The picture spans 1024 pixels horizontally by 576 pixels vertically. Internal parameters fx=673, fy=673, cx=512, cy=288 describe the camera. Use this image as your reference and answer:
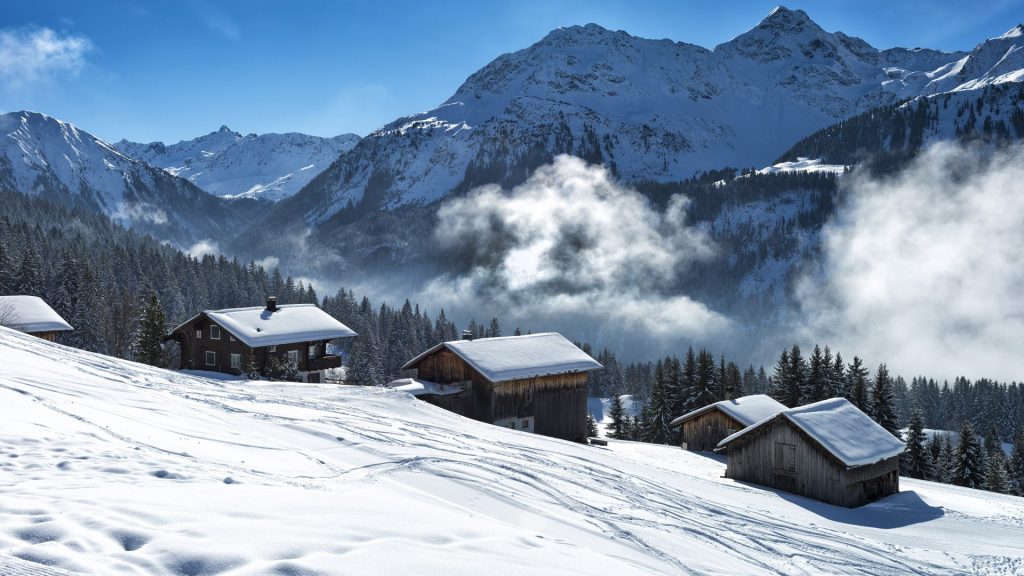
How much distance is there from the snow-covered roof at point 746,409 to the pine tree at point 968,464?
60.5 ft

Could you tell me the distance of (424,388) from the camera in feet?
133

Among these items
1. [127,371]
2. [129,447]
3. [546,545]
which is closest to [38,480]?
[129,447]

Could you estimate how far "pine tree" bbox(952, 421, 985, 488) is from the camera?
53656 mm

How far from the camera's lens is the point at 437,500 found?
11367mm

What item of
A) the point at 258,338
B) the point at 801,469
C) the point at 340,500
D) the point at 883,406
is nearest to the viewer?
the point at 340,500

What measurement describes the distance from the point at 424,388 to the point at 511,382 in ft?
17.3

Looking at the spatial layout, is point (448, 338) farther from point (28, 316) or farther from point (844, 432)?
point (844, 432)

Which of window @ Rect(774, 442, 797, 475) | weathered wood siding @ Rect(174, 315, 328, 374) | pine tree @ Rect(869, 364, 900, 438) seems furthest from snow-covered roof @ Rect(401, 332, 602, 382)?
pine tree @ Rect(869, 364, 900, 438)

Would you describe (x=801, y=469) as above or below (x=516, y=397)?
below

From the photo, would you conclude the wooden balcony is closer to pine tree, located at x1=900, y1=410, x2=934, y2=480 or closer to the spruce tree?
pine tree, located at x1=900, y1=410, x2=934, y2=480

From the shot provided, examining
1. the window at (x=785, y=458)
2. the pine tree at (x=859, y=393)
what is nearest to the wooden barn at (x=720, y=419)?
the window at (x=785, y=458)

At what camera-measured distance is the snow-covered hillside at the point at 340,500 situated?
724 centimetres

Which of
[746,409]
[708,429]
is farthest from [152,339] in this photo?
[746,409]

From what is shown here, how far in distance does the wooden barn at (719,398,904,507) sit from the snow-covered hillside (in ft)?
17.9
